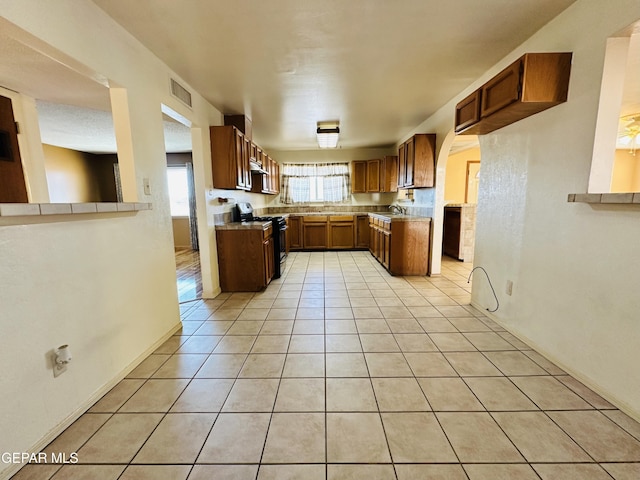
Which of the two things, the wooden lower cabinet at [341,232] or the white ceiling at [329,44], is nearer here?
the white ceiling at [329,44]

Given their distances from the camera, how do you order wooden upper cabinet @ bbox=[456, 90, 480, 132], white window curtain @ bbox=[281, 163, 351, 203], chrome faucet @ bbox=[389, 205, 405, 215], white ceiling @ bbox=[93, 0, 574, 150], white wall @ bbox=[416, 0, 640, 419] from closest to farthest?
white wall @ bbox=[416, 0, 640, 419] < white ceiling @ bbox=[93, 0, 574, 150] < wooden upper cabinet @ bbox=[456, 90, 480, 132] < chrome faucet @ bbox=[389, 205, 405, 215] < white window curtain @ bbox=[281, 163, 351, 203]

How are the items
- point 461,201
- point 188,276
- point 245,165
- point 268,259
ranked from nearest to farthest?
point 245,165 < point 268,259 < point 188,276 < point 461,201

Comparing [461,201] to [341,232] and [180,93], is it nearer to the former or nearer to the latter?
[341,232]

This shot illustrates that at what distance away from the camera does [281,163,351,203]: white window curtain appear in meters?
6.61

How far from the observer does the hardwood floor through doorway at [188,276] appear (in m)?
3.51

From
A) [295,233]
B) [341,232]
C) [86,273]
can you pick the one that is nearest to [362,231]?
[341,232]

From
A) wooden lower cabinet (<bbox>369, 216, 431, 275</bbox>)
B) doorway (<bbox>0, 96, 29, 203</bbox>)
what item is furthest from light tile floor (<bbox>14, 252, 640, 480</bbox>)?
Result: doorway (<bbox>0, 96, 29, 203</bbox>)

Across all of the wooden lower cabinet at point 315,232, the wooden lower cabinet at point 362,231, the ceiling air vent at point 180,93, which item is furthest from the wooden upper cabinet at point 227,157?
the wooden lower cabinet at point 362,231

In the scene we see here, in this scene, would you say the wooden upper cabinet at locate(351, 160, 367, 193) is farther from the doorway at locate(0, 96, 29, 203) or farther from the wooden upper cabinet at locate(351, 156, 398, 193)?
the doorway at locate(0, 96, 29, 203)

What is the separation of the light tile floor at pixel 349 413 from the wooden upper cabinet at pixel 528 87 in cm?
180

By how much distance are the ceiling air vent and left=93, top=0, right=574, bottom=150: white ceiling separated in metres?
0.11

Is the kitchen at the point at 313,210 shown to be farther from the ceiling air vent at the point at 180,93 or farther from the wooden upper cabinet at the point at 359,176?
the ceiling air vent at the point at 180,93

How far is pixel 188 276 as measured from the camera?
4391 mm

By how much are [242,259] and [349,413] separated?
246 centimetres
